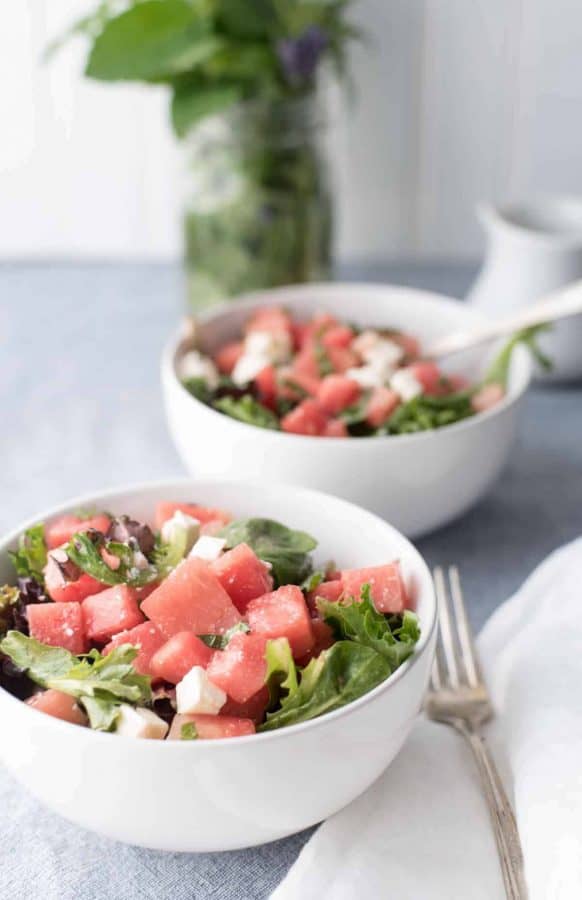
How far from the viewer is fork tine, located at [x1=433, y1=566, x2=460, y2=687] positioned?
1462 millimetres

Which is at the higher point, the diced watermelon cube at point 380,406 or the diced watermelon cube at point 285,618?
the diced watermelon cube at point 285,618

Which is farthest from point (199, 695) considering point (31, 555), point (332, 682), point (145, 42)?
point (145, 42)

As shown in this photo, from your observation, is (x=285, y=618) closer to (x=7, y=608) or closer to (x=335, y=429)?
(x=7, y=608)

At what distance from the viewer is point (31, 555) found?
137cm

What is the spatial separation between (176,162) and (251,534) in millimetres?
1290

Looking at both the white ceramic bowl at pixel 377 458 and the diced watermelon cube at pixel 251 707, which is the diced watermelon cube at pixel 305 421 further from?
the diced watermelon cube at pixel 251 707

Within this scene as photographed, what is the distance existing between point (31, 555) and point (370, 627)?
416 millimetres

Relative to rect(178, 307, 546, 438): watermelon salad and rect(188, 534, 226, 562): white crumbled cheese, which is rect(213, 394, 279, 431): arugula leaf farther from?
rect(188, 534, 226, 562): white crumbled cheese

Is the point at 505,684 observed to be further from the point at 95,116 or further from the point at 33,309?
the point at 95,116

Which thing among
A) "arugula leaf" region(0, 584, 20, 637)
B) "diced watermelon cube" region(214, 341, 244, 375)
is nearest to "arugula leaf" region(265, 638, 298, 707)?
"arugula leaf" region(0, 584, 20, 637)

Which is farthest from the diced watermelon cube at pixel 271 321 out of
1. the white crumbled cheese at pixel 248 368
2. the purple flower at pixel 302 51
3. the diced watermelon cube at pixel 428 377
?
the purple flower at pixel 302 51

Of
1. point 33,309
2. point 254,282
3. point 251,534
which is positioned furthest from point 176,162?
point 251,534

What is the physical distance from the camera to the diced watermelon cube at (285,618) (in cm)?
121

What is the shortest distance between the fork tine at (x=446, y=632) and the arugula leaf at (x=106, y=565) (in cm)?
40
